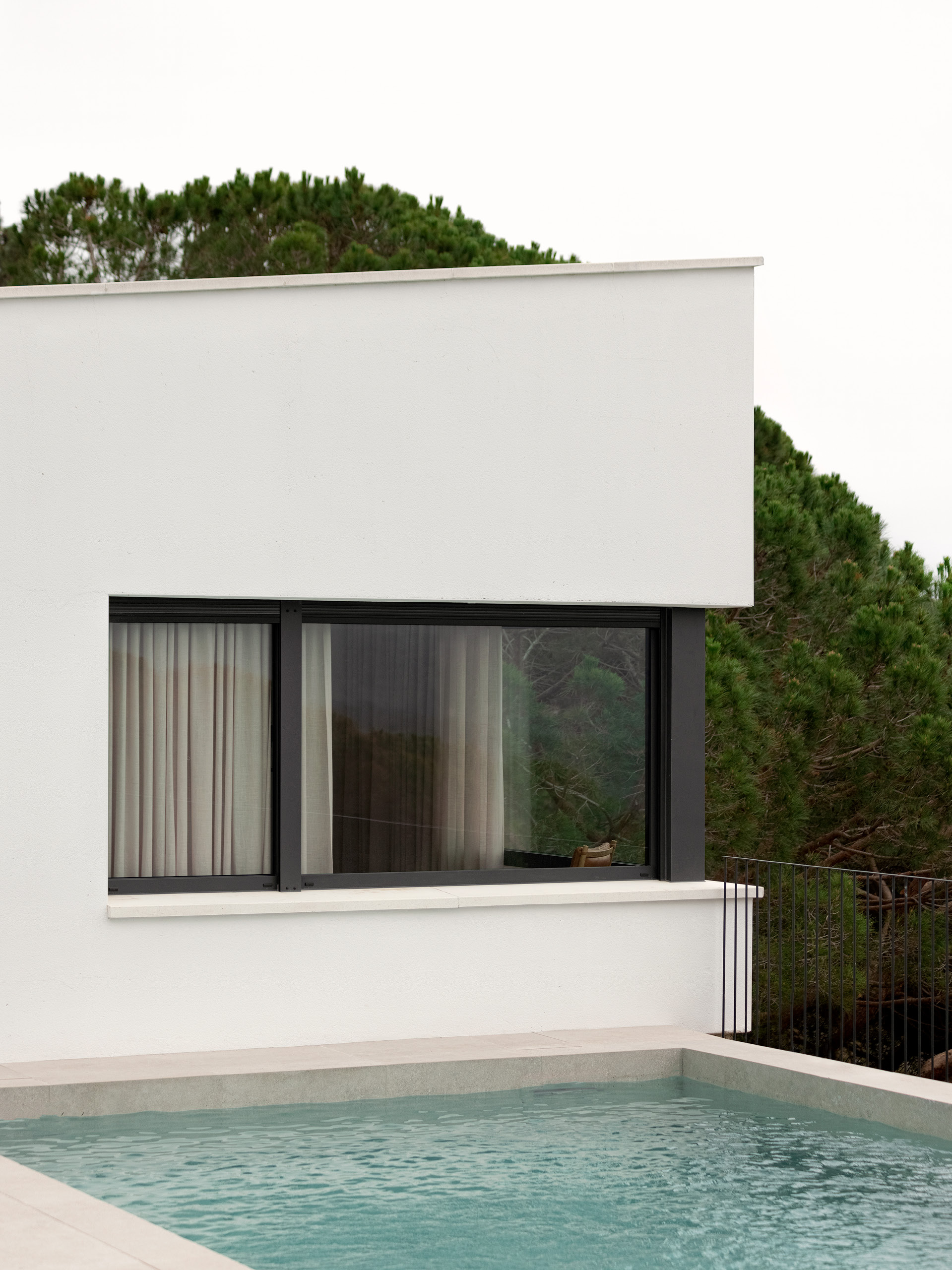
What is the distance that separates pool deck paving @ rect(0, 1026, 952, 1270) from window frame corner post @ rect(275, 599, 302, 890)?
96 cm

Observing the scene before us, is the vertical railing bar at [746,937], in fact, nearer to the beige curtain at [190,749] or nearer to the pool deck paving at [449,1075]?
the pool deck paving at [449,1075]

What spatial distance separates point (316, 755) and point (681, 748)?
6.95 ft

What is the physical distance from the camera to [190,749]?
8062mm

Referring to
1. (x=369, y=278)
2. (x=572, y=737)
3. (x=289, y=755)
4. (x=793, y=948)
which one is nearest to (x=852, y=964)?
(x=793, y=948)

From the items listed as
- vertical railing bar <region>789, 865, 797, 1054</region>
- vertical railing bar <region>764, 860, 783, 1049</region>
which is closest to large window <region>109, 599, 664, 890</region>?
vertical railing bar <region>764, 860, 783, 1049</region>

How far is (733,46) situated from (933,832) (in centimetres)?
1275

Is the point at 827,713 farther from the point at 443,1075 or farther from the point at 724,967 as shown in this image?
the point at 443,1075

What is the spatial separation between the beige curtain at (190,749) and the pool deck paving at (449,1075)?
107cm

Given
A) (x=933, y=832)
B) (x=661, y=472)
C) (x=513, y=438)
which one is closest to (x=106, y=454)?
(x=513, y=438)

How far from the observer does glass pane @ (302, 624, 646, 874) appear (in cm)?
829

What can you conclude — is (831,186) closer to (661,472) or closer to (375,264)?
(375,264)

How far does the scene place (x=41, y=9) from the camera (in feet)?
63.8

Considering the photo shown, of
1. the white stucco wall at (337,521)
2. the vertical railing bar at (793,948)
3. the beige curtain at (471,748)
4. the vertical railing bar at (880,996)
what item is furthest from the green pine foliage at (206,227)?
the beige curtain at (471,748)

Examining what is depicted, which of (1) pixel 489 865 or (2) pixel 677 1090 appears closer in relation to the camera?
(2) pixel 677 1090
